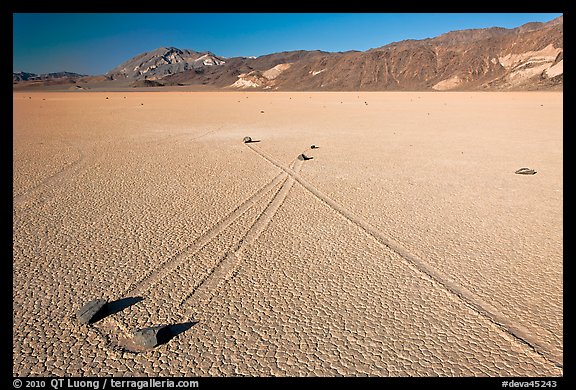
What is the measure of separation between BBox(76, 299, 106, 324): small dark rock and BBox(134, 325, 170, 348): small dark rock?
19.5 inches

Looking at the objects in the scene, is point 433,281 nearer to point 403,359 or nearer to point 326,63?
point 403,359

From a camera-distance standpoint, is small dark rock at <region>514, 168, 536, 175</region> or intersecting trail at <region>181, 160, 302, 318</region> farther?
small dark rock at <region>514, 168, 536, 175</region>

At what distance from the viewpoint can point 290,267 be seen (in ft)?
14.8

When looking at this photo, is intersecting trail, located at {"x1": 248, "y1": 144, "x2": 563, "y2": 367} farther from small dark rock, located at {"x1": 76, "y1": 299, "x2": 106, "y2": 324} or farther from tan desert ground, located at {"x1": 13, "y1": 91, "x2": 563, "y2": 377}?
small dark rock, located at {"x1": 76, "y1": 299, "x2": 106, "y2": 324}

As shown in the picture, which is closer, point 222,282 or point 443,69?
point 222,282

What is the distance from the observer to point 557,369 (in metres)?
2.91

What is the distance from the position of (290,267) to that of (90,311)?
199 cm

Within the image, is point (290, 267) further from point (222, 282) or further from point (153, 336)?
point (153, 336)

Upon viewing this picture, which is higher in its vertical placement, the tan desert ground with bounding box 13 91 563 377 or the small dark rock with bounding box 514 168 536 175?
the small dark rock with bounding box 514 168 536 175

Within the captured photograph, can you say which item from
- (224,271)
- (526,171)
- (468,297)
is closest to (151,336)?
(224,271)

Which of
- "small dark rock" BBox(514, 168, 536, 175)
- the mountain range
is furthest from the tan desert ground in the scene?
the mountain range

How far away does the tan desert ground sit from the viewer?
10.2 feet
